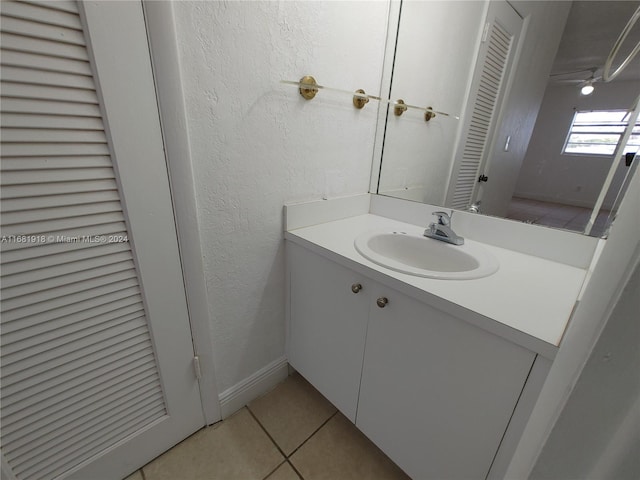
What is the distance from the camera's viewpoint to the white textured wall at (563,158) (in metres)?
0.77

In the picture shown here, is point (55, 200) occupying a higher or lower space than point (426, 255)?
higher

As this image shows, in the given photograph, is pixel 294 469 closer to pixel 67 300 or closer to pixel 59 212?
pixel 67 300

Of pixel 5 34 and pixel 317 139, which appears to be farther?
pixel 317 139

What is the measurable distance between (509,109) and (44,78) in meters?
1.35

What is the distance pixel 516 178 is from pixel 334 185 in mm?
691

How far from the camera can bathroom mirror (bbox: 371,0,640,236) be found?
79cm

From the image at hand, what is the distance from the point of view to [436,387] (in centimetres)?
72

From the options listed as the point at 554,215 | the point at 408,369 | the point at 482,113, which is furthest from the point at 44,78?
the point at 554,215

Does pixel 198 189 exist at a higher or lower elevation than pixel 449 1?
lower

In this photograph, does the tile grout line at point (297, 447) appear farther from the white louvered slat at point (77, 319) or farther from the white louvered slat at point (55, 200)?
the white louvered slat at point (55, 200)

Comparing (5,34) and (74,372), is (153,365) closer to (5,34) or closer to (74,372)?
(74,372)

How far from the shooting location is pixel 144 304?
0.81 meters

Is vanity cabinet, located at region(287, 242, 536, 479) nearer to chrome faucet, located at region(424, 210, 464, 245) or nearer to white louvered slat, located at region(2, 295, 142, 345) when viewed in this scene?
chrome faucet, located at region(424, 210, 464, 245)

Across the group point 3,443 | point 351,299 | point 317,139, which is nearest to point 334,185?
point 317,139
